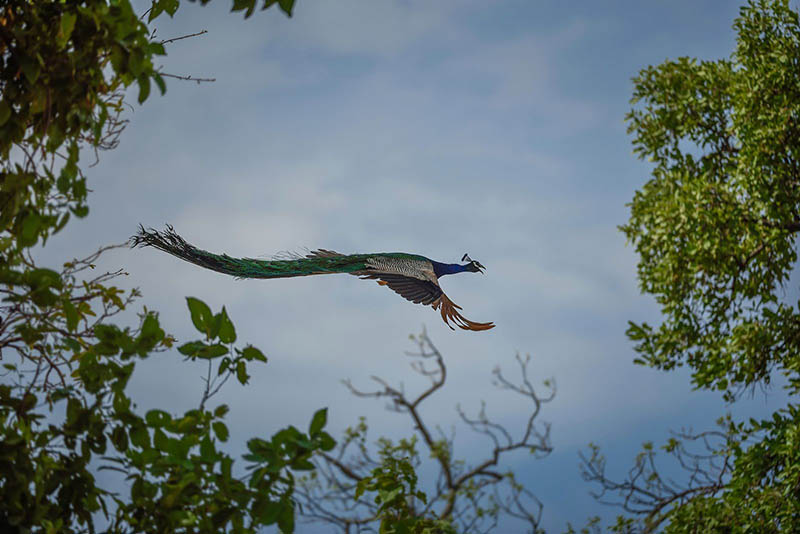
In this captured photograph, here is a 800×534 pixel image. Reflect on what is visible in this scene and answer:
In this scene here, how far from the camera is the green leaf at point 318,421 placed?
183 cm

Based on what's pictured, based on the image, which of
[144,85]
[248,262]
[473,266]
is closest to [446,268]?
[473,266]

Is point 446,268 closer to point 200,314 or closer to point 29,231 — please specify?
point 200,314

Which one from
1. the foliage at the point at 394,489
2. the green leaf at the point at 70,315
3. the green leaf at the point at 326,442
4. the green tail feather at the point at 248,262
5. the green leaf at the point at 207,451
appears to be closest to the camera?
the green leaf at the point at 326,442

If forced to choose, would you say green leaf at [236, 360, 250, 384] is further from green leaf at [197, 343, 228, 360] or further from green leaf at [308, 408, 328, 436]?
green leaf at [308, 408, 328, 436]

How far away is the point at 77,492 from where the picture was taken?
6.90 feet

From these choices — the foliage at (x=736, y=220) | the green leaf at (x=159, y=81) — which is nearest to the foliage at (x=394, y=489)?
the green leaf at (x=159, y=81)

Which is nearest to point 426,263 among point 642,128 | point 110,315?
point 110,315

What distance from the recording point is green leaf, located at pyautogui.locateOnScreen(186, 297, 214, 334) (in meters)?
2.05

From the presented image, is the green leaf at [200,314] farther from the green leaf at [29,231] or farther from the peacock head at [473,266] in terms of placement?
the peacock head at [473,266]

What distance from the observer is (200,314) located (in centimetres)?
207

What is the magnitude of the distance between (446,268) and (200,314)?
309 centimetres

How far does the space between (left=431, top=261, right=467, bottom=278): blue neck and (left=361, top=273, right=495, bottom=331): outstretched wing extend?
145 mm

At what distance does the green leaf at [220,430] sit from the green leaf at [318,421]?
34cm

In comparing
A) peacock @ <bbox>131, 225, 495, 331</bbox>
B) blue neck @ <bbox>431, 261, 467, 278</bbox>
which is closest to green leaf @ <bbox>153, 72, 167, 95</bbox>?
peacock @ <bbox>131, 225, 495, 331</bbox>
